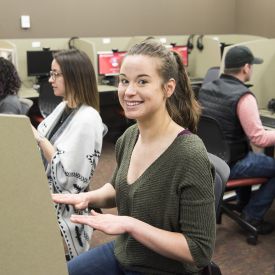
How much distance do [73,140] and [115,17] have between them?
13.2ft

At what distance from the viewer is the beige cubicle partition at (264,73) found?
139 inches

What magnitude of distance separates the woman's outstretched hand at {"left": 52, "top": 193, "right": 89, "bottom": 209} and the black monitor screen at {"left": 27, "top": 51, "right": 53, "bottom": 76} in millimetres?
3638

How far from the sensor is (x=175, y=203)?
1057mm

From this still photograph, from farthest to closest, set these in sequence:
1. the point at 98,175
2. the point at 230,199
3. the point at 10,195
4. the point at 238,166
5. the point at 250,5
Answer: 1. the point at 250,5
2. the point at 98,175
3. the point at 230,199
4. the point at 238,166
5. the point at 10,195

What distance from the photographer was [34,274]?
75 centimetres

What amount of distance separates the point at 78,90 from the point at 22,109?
0.94 metres

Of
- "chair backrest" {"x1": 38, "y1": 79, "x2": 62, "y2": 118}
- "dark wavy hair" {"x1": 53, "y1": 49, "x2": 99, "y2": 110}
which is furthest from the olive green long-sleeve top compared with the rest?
"chair backrest" {"x1": 38, "y1": 79, "x2": 62, "y2": 118}

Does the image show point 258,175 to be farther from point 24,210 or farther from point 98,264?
point 24,210

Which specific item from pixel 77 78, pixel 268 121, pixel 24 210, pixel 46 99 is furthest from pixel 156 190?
pixel 46 99

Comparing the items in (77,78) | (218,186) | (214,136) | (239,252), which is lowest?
(239,252)

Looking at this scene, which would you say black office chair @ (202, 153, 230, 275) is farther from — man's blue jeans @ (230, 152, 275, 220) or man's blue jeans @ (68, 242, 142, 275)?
man's blue jeans @ (230, 152, 275, 220)

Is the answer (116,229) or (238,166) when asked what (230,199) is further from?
(116,229)

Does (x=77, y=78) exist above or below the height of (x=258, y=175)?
above

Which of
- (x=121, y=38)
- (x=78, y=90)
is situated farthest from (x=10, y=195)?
(x=121, y=38)
